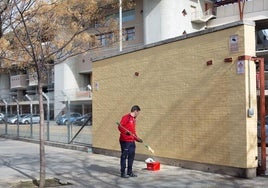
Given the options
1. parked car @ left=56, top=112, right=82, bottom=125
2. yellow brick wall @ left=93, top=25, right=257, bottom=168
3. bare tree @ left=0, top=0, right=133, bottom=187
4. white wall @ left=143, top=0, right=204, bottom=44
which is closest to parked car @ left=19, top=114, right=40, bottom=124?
parked car @ left=56, top=112, right=82, bottom=125

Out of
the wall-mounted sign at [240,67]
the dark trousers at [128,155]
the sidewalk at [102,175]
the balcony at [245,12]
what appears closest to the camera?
the sidewalk at [102,175]

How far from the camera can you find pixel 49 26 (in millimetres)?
12070

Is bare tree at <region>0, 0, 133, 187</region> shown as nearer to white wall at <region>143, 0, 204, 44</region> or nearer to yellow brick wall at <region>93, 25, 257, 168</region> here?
yellow brick wall at <region>93, 25, 257, 168</region>

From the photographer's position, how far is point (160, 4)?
164ft

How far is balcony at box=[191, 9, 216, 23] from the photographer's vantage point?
55.0 m

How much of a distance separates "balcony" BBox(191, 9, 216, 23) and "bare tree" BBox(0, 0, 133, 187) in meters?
42.6

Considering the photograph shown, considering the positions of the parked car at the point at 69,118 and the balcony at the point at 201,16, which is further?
the balcony at the point at 201,16

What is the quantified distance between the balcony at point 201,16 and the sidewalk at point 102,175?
4189cm

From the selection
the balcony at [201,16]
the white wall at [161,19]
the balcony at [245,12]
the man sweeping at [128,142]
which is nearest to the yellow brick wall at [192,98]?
the man sweeping at [128,142]

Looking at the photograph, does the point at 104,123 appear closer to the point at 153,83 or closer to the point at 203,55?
the point at 153,83

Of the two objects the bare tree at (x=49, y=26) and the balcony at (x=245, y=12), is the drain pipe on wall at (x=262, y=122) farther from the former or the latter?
the balcony at (x=245, y=12)

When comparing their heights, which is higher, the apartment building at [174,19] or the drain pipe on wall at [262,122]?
the apartment building at [174,19]

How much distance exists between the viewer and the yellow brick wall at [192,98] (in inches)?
406

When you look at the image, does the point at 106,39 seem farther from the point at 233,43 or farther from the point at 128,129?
the point at 233,43
